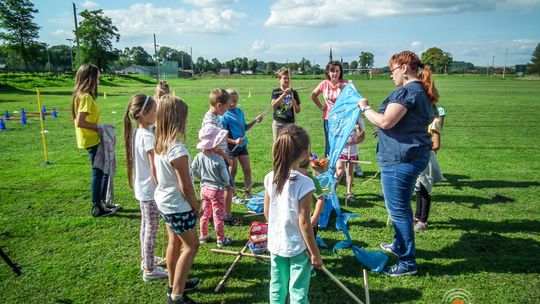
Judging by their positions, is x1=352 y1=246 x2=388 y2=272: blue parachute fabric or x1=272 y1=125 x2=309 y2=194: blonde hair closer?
x1=272 y1=125 x2=309 y2=194: blonde hair

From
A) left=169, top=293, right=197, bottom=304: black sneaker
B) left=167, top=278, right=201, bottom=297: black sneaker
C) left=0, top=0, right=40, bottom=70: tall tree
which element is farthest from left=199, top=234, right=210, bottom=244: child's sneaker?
left=0, top=0, right=40, bottom=70: tall tree

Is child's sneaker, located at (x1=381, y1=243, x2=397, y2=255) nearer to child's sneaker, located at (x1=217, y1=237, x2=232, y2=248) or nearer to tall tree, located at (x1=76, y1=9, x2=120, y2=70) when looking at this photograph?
child's sneaker, located at (x1=217, y1=237, x2=232, y2=248)

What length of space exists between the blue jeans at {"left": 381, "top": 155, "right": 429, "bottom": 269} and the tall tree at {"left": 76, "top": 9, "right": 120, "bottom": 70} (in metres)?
78.0

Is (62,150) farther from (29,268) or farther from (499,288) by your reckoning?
(499,288)

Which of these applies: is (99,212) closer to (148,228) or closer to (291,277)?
(148,228)

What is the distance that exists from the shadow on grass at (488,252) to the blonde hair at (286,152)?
2599 mm

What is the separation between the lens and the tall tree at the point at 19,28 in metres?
54.6

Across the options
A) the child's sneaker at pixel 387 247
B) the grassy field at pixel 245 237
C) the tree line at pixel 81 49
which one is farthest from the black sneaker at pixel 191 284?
the tree line at pixel 81 49

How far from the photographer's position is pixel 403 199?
13.1ft

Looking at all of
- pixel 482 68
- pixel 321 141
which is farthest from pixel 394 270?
pixel 482 68

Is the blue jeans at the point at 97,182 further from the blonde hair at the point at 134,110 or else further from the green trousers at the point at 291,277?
the green trousers at the point at 291,277

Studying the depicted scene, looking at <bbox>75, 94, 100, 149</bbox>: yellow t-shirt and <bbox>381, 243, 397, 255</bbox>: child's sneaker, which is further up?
<bbox>75, 94, 100, 149</bbox>: yellow t-shirt

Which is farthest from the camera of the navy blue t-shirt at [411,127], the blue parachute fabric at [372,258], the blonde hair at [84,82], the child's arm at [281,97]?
the child's arm at [281,97]

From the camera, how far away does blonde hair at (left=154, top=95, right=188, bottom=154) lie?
321 centimetres
